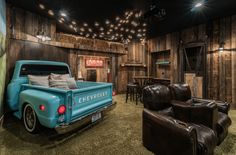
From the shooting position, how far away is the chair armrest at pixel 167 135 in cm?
127

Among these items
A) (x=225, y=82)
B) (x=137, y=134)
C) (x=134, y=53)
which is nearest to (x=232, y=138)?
(x=137, y=134)

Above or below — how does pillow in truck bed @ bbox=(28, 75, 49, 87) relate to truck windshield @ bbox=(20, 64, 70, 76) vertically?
below

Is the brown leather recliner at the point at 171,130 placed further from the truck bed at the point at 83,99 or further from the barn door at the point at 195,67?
the barn door at the point at 195,67

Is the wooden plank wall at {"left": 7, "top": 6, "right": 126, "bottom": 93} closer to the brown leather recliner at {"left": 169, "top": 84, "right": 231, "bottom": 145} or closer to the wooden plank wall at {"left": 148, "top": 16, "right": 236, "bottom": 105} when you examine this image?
the brown leather recliner at {"left": 169, "top": 84, "right": 231, "bottom": 145}

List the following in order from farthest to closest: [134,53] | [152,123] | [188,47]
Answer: [134,53], [188,47], [152,123]

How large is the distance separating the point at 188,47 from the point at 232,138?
411 cm

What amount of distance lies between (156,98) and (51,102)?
1.66m

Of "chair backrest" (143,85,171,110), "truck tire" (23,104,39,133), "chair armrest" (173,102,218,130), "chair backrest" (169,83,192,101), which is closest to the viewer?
"chair armrest" (173,102,218,130)

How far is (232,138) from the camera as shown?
7.45ft

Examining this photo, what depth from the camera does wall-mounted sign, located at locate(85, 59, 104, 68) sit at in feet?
26.4

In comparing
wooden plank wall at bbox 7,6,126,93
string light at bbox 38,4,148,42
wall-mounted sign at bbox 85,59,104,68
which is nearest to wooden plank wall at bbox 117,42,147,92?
wooden plank wall at bbox 7,6,126,93

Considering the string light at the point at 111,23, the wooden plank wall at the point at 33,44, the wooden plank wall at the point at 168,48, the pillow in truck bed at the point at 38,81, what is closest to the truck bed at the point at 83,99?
the pillow in truck bed at the point at 38,81

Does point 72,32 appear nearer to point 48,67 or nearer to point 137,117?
point 48,67

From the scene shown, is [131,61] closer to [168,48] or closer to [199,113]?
[168,48]
